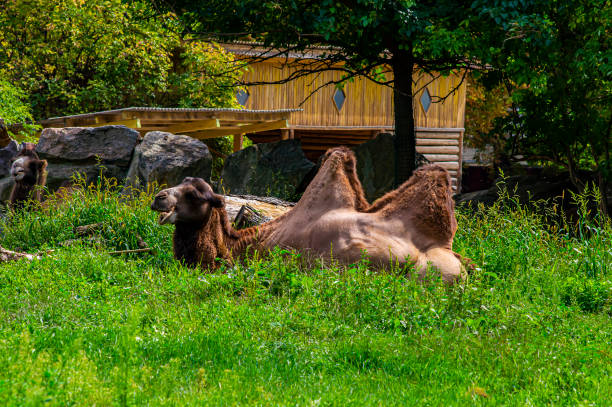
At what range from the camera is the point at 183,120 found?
14.6m

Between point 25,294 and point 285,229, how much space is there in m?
2.47

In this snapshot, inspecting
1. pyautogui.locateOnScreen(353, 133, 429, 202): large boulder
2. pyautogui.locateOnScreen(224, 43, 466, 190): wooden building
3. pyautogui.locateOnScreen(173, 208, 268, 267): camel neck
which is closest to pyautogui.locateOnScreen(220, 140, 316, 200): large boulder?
pyautogui.locateOnScreen(353, 133, 429, 202): large boulder

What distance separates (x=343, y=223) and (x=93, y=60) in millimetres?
16512

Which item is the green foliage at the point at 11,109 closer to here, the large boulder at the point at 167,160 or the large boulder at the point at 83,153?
the large boulder at the point at 83,153

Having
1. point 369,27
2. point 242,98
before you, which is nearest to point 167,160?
point 369,27

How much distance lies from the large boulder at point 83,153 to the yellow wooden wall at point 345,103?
10483mm

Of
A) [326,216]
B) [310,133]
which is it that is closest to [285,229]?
[326,216]

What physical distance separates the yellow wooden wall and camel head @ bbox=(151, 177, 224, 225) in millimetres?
15712

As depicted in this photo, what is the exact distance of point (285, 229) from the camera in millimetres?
6637

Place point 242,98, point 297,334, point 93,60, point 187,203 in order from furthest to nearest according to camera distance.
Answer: point 242,98, point 93,60, point 187,203, point 297,334

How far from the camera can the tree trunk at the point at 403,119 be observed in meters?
12.2

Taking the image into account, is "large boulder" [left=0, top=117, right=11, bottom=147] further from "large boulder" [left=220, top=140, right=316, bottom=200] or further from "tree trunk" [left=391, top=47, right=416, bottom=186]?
"tree trunk" [left=391, top=47, right=416, bottom=186]

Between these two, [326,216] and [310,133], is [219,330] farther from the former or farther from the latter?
[310,133]

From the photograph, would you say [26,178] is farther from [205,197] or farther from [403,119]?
[403,119]
